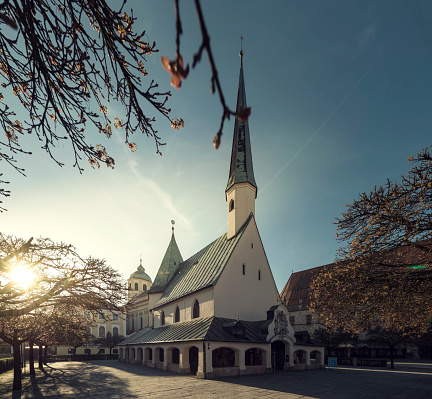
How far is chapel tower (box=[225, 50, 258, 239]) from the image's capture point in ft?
112

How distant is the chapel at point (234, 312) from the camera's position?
24.3 meters

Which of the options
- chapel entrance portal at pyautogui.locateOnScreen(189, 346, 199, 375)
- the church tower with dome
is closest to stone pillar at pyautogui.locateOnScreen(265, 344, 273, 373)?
chapel entrance portal at pyautogui.locateOnScreen(189, 346, 199, 375)

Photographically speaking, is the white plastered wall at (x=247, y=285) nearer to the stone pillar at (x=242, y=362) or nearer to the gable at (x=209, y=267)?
the gable at (x=209, y=267)

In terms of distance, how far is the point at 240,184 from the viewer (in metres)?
34.9

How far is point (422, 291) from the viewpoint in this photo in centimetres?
1340

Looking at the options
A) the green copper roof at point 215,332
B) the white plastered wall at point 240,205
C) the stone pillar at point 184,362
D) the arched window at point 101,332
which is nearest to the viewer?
the green copper roof at point 215,332

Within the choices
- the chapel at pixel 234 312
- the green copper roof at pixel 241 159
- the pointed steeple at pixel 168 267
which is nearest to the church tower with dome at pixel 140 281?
the pointed steeple at pixel 168 267

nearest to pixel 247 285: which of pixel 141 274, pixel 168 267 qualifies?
pixel 168 267

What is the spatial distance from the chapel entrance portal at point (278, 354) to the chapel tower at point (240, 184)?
37.8 feet

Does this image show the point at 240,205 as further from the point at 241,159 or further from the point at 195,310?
the point at 195,310

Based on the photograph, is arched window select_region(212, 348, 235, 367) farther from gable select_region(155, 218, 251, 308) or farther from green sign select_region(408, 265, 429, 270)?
green sign select_region(408, 265, 429, 270)

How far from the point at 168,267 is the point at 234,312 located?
24457 millimetres

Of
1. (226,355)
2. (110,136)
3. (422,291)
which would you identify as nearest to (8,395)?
(226,355)

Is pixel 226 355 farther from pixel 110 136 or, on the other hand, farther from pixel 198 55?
pixel 198 55
